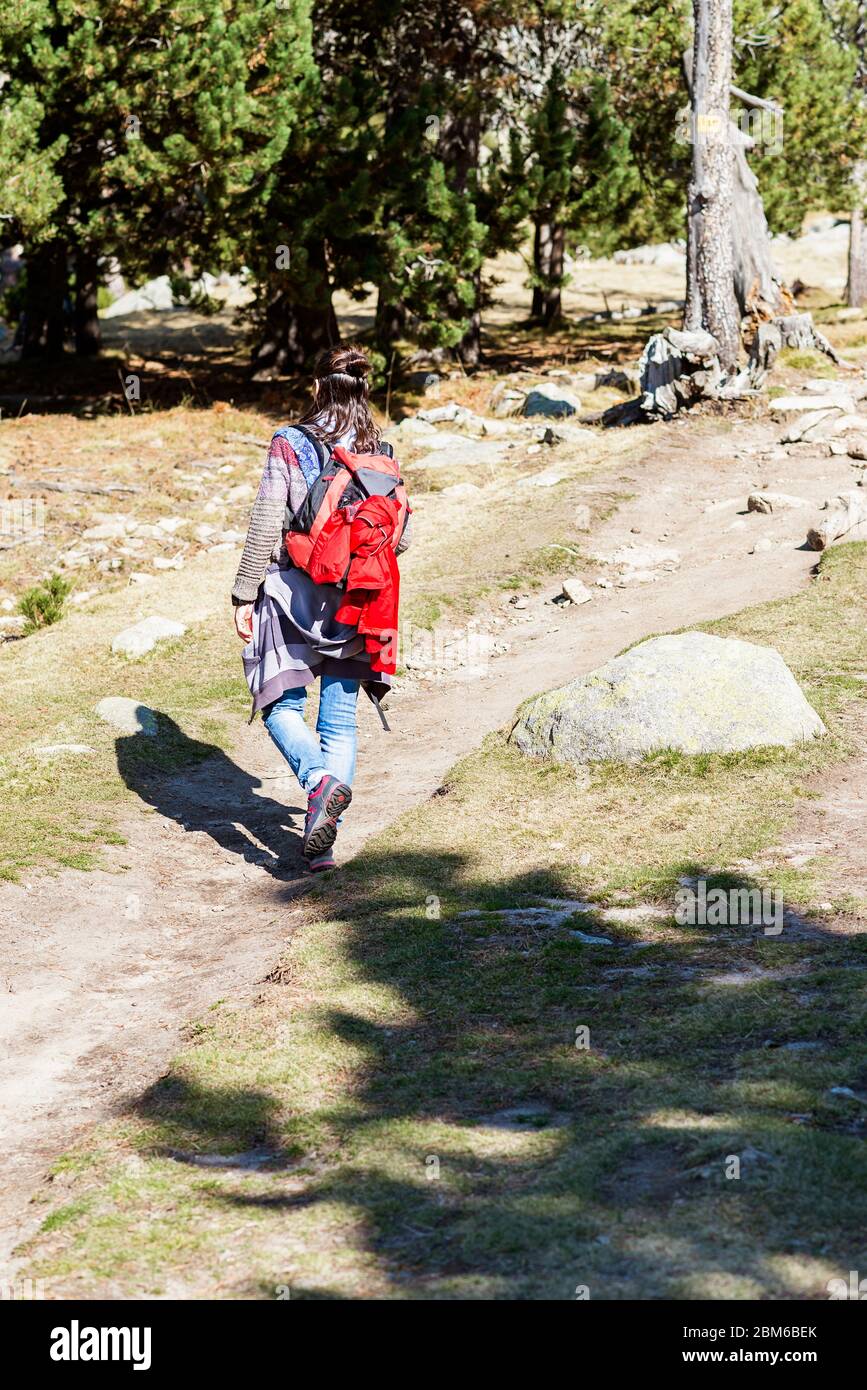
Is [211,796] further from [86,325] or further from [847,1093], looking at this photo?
[86,325]

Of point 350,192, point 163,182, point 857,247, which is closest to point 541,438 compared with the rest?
point 350,192

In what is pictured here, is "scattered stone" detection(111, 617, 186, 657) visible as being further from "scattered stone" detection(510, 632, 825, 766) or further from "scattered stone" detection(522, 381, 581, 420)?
"scattered stone" detection(522, 381, 581, 420)

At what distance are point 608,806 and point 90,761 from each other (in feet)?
10.7

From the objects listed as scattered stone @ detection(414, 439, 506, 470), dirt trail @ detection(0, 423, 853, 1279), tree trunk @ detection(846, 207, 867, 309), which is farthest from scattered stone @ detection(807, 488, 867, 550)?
tree trunk @ detection(846, 207, 867, 309)

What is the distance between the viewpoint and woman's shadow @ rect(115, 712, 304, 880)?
7.35m

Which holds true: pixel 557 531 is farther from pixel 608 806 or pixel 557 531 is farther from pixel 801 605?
pixel 608 806

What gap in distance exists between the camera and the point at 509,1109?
161 inches

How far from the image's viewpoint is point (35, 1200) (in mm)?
3924

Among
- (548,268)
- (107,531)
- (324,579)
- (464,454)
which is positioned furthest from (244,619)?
(548,268)

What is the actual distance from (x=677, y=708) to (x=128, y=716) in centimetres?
369

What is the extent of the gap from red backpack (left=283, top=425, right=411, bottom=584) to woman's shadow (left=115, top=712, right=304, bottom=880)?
163cm

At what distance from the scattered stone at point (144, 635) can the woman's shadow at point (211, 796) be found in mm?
1574

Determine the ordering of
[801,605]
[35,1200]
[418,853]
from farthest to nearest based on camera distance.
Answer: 1. [801,605]
2. [418,853]
3. [35,1200]

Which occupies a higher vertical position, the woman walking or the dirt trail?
the woman walking
